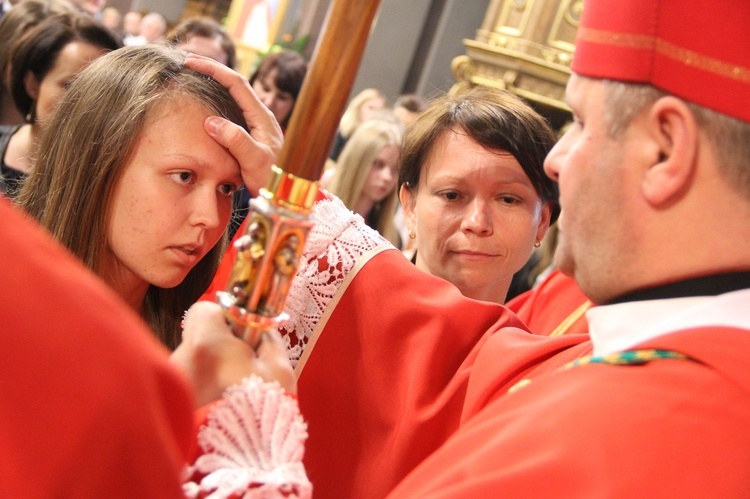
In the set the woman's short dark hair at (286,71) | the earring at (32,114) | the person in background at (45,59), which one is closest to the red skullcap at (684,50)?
the person in background at (45,59)

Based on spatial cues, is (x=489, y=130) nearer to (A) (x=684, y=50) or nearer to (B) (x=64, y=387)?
(A) (x=684, y=50)

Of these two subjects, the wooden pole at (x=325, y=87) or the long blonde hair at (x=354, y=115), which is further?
the long blonde hair at (x=354, y=115)

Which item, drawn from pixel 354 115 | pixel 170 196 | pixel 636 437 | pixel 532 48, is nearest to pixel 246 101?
pixel 170 196

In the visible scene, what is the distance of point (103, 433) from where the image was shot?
77 centimetres

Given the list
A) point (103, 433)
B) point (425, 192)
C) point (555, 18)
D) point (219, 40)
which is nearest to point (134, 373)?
point (103, 433)

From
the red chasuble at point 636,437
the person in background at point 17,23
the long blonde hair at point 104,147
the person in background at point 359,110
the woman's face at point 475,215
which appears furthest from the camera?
the person in background at point 359,110

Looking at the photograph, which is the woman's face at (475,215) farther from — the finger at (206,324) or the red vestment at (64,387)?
the red vestment at (64,387)

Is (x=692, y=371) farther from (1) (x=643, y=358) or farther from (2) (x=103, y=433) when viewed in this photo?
(2) (x=103, y=433)

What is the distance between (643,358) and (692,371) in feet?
0.21

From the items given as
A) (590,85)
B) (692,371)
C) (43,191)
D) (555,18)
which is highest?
(555,18)

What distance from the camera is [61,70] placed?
3.16 meters

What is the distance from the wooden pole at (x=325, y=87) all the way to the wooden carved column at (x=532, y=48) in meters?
5.70

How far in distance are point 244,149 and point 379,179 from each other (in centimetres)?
287

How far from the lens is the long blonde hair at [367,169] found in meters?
4.47
